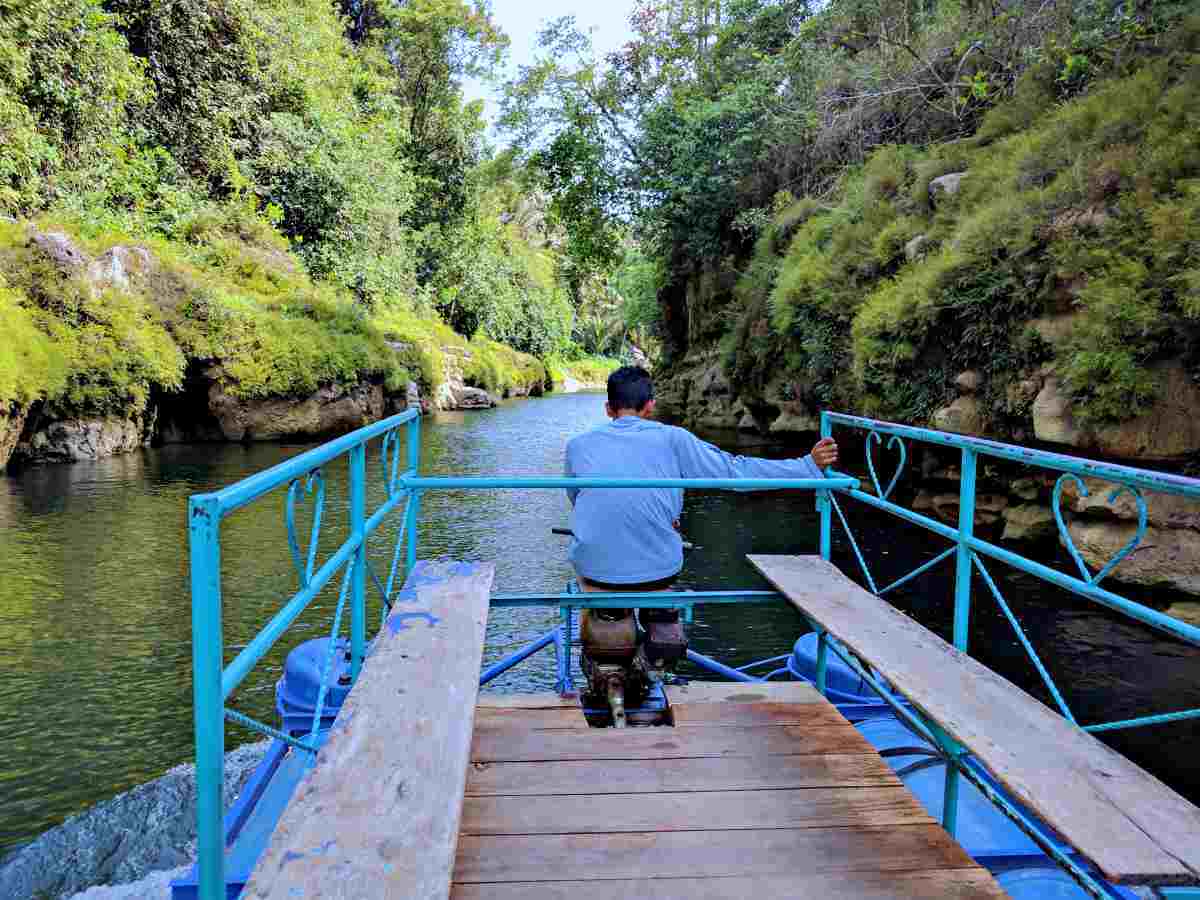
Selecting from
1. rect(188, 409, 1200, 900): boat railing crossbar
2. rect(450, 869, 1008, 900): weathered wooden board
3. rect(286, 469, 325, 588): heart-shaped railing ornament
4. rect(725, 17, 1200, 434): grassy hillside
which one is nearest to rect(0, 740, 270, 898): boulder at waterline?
rect(188, 409, 1200, 900): boat railing crossbar

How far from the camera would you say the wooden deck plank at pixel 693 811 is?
7.21 feet

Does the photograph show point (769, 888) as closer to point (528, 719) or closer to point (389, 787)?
point (389, 787)

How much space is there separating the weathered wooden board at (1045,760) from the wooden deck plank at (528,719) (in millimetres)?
938

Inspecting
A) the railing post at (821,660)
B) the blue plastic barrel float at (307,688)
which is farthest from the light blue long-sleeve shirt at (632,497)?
the blue plastic barrel float at (307,688)

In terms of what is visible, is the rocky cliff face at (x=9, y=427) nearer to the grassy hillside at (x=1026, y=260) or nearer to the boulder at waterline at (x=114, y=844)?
the boulder at waterline at (x=114, y=844)

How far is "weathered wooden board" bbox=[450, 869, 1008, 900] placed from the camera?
6.22 ft

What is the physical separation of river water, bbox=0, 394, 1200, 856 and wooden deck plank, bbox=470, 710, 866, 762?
2.27ft

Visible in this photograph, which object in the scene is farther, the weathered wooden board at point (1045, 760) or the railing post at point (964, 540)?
the railing post at point (964, 540)

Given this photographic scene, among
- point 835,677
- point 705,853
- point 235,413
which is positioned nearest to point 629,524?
point 835,677

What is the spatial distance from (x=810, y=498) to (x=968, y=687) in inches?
392

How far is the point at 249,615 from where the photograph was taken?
668 centimetres

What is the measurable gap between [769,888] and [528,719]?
1.15m

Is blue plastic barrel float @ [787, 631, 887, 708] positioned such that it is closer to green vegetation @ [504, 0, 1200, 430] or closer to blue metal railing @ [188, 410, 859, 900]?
blue metal railing @ [188, 410, 859, 900]

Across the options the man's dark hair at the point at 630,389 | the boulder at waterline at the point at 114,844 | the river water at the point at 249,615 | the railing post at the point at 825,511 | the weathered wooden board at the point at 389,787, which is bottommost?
the boulder at waterline at the point at 114,844
